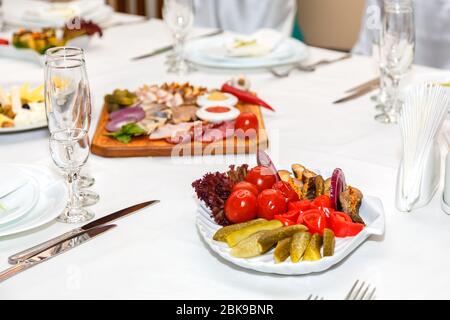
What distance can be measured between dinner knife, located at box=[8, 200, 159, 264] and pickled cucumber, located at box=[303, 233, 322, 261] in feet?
1.17

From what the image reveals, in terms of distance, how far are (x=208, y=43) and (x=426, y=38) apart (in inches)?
36.2

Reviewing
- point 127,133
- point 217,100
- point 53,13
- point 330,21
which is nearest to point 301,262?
point 127,133

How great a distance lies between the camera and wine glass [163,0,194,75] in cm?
202

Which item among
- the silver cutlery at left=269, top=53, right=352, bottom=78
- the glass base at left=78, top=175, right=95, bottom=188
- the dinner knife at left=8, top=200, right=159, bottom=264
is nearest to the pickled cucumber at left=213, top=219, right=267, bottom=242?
the dinner knife at left=8, top=200, right=159, bottom=264

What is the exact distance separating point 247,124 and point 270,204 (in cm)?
46

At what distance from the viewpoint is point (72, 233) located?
1.12 metres

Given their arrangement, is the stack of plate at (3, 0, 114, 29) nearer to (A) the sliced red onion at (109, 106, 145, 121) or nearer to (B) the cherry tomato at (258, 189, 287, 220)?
(A) the sliced red onion at (109, 106, 145, 121)

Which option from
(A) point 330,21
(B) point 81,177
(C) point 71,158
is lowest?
(A) point 330,21

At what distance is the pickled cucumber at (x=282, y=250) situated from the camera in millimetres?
963

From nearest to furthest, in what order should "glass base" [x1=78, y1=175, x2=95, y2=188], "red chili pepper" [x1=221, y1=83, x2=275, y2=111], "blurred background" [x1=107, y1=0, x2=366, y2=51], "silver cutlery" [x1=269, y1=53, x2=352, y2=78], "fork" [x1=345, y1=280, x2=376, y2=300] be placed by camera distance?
"fork" [x1=345, y1=280, x2=376, y2=300]
"glass base" [x1=78, y1=175, x2=95, y2=188]
"red chili pepper" [x1=221, y1=83, x2=275, y2=111]
"silver cutlery" [x1=269, y1=53, x2=352, y2=78]
"blurred background" [x1=107, y1=0, x2=366, y2=51]

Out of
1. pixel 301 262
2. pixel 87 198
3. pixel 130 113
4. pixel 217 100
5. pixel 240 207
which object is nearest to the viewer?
pixel 301 262

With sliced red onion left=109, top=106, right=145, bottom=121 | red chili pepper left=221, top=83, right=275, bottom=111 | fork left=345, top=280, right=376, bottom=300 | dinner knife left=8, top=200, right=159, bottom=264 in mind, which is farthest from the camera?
red chili pepper left=221, top=83, right=275, bottom=111

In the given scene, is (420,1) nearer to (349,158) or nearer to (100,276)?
(349,158)

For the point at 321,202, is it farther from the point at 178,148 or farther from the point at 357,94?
the point at 357,94
